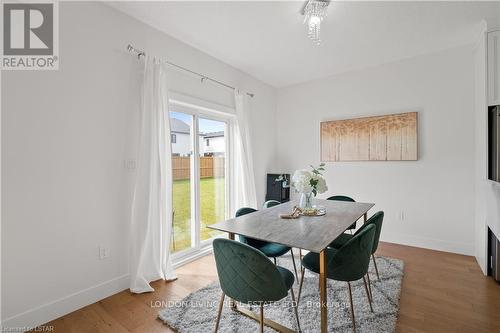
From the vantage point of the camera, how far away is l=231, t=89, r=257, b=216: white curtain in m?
3.73

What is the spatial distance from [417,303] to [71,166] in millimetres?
3217

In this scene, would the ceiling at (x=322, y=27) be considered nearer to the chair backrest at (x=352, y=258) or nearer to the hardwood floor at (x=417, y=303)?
the chair backrest at (x=352, y=258)

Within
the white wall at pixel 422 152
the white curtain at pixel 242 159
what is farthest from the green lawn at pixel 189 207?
the white wall at pixel 422 152

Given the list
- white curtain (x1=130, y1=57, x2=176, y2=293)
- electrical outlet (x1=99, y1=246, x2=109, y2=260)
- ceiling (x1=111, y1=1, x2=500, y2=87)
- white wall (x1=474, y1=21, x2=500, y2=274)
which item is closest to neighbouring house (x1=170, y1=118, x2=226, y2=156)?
white curtain (x1=130, y1=57, x2=176, y2=293)

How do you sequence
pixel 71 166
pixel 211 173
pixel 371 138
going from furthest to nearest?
pixel 371 138 < pixel 211 173 < pixel 71 166

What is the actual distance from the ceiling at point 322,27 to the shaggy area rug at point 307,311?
2.71 meters

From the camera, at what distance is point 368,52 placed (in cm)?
325

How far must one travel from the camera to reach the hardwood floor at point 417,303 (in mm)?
1804

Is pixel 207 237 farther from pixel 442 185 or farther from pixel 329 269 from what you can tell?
pixel 442 185

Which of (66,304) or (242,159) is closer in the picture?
(66,304)

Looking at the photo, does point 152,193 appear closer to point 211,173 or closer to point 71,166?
point 71,166

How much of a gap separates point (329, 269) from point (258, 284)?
59 centimetres

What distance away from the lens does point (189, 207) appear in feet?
10.5
